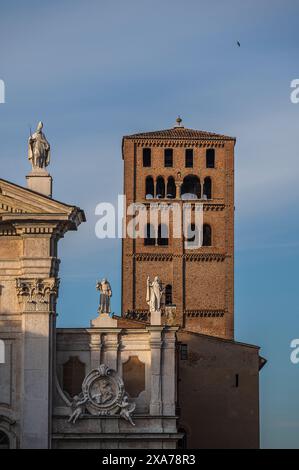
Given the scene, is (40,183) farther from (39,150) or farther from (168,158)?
(168,158)

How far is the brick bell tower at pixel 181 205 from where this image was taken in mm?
80562

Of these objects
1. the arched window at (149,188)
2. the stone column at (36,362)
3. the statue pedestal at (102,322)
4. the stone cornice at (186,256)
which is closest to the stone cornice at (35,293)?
the stone column at (36,362)

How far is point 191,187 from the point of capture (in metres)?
83.5

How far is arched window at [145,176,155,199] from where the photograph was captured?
83062mm

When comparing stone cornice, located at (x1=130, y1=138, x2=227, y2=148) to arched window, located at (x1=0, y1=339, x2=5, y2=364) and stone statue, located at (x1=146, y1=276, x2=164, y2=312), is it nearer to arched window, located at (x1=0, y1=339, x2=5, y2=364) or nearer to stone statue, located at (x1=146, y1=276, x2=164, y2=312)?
stone statue, located at (x1=146, y1=276, x2=164, y2=312)

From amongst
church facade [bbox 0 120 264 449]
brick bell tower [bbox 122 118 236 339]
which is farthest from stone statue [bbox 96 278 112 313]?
brick bell tower [bbox 122 118 236 339]

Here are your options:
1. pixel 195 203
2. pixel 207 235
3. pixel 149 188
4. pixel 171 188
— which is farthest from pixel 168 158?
pixel 207 235

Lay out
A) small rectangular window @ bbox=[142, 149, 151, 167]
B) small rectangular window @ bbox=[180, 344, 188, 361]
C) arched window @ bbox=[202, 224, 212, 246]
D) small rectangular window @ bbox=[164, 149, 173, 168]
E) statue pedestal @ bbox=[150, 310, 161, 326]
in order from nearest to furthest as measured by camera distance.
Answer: statue pedestal @ bbox=[150, 310, 161, 326]
small rectangular window @ bbox=[180, 344, 188, 361]
arched window @ bbox=[202, 224, 212, 246]
small rectangular window @ bbox=[164, 149, 173, 168]
small rectangular window @ bbox=[142, 149, 151, 167]

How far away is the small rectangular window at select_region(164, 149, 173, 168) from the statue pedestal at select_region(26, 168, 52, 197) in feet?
137

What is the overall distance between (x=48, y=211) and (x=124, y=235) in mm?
41178

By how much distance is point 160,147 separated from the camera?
272 feet
